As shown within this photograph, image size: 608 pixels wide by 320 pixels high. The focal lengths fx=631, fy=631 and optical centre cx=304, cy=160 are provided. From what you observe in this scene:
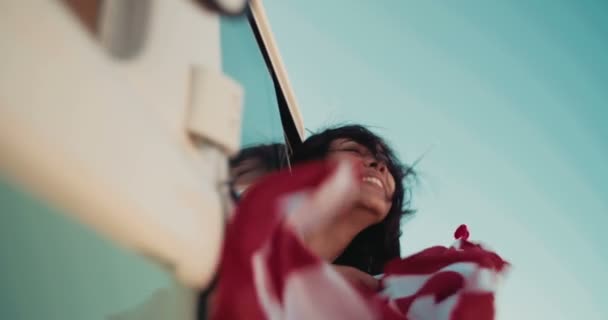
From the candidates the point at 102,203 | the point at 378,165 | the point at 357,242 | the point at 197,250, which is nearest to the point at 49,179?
the point at 102,203

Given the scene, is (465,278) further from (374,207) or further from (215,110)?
(215,110)

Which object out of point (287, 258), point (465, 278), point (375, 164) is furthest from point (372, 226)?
point (287, 258)

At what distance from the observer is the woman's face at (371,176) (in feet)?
4.83

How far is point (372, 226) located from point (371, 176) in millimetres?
265

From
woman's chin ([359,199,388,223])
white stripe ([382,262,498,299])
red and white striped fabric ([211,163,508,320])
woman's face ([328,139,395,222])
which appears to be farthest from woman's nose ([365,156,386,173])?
red and white striped fabric ([211,163,508,320])

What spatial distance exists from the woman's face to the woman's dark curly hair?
3cm

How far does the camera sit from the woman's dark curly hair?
1.71 m

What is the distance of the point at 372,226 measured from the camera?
5.74 feet

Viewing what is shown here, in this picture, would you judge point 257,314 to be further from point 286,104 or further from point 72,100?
point 286,104

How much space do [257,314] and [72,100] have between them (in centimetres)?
28

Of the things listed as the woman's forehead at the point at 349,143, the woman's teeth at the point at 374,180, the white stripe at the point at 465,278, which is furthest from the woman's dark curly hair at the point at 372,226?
the white stripe at the point at 465,278

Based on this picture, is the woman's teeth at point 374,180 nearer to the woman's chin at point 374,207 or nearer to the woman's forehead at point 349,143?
the woman's chin at point 374,207

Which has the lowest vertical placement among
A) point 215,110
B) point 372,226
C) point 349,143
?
point 372,226

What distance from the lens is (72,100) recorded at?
20.3 inches
